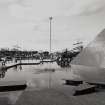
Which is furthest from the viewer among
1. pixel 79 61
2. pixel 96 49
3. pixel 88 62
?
pixel 79 61

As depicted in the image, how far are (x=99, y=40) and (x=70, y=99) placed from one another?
2105 cm

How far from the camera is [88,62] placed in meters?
27.0

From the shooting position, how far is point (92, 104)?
5379 mm

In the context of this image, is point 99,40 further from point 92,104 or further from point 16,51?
point 16,51

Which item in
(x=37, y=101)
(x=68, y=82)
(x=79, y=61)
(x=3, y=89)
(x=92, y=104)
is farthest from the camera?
(x=79, y=61)

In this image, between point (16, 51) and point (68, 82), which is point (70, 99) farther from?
point (16, 51)

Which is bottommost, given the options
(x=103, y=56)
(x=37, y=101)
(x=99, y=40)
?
(x=37, y=101)

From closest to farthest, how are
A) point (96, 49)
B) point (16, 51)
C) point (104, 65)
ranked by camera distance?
1. point (104, 65)
2. point (96, 49)
3. point (16, 51)

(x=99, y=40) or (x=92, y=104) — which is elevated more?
(x=99, y=40)

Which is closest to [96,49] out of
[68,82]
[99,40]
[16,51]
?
[99,40]

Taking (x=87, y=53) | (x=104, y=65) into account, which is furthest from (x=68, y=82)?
(x=87, y=53)

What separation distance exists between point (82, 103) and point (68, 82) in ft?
13.2

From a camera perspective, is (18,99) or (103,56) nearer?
(18,99)

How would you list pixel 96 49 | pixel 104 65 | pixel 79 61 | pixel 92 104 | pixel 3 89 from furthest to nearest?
pixel 79 61 < pixel 96 49 < pixel 104 65 < pixel 3 89 < pixel 92 104
